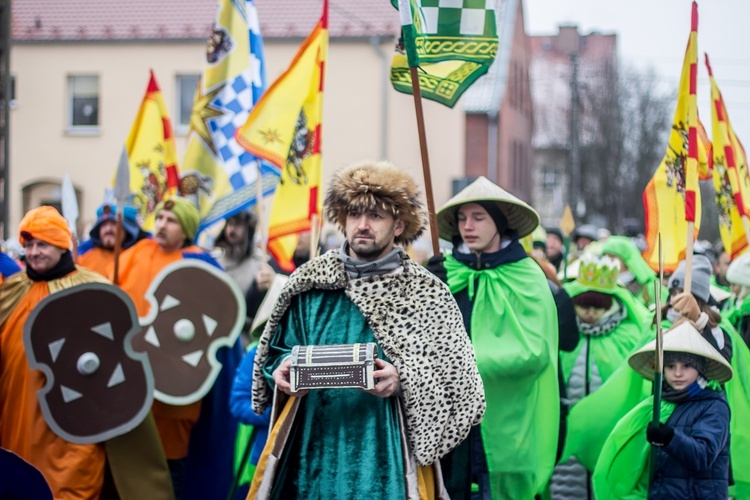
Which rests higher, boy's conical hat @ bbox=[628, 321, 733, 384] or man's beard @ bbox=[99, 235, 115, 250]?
man's beard @ bbox=[99, 235, 115, 250]

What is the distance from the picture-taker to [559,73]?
225 ft

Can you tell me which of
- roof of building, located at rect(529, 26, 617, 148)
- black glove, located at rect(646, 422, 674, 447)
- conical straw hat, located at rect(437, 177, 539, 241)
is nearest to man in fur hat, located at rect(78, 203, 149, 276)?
conical straw hat, located at rect(437, 177, 539, 241)

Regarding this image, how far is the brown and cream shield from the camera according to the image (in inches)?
241

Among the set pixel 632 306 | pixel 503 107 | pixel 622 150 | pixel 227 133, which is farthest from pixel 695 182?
pixel 622 150

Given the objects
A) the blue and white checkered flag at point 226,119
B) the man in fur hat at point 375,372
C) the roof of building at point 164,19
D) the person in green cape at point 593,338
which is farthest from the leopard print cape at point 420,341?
the roof of building at point 164,19

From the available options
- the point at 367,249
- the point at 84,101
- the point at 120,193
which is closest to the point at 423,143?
the point at 367,249

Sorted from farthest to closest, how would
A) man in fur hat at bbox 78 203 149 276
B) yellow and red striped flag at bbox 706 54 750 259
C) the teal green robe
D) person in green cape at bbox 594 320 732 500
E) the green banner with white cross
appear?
man in fur hat at bbox 78 203 149 276 < yellow and red striped flag at bbox 706 54 750 259 < the green banner with white cross < person in green cape at bbox 594 320 732 500 < the teal green robe

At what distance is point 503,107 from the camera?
39094 mm

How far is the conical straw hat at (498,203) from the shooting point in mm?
6121

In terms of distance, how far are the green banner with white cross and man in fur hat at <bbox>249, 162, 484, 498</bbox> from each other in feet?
4.93

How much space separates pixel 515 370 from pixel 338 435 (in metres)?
1.50

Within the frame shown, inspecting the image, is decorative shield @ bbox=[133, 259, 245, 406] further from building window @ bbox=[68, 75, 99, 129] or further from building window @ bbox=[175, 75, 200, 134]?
building window @ bbox=[68, 75, 99, 129]

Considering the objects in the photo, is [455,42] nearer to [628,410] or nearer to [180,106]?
[628,410]

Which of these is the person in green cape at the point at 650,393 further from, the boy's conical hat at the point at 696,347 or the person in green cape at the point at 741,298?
the person in green cape at the point at 741,298
